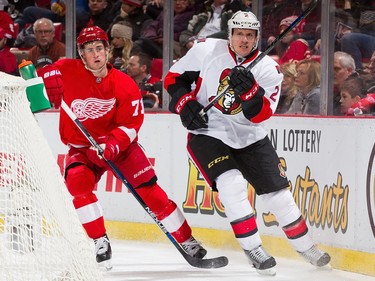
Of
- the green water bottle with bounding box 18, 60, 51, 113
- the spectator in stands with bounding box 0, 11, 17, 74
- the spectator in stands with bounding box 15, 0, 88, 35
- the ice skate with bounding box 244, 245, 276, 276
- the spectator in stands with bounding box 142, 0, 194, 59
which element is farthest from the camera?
the spectator in stands with bounding box 0, 11, 17, 74

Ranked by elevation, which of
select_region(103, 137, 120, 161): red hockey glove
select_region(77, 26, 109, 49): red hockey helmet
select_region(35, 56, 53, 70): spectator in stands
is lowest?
select_region(103, 137, 120, 161): red hockey glove

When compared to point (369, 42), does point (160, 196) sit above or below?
below

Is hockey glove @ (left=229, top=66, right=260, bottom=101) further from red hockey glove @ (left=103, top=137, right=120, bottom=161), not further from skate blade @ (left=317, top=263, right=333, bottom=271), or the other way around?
skate blade @ (left=317, top=263, right=333, bottom=271)

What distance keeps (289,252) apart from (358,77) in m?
0.94

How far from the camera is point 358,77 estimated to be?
17.0 feet

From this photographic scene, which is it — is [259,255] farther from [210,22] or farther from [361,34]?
[210,22]

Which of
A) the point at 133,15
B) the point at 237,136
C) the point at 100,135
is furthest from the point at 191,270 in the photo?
the point at 133,15

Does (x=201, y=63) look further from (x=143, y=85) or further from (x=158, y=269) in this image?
(x=143, y=85)

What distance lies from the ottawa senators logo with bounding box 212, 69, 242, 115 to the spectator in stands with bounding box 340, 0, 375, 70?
28.9 inches

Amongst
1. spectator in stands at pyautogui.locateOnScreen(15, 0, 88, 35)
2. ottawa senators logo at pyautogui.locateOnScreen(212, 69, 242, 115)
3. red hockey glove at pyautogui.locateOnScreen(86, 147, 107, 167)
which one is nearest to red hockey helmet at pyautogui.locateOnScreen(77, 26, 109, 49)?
red hockey glove at pyautogui.locateOnScreen(86, 147, 107, 167)

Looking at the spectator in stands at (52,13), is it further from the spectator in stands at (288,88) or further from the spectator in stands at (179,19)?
the spectator in stands at (288,88)

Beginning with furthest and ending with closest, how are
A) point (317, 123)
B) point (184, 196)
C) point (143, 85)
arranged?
point (143, 85), point (184, 196), point (317, 123)

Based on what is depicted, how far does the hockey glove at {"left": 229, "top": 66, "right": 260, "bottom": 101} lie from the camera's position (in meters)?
4.54

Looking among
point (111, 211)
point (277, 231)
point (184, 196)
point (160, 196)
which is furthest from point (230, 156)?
point (111, 211)
